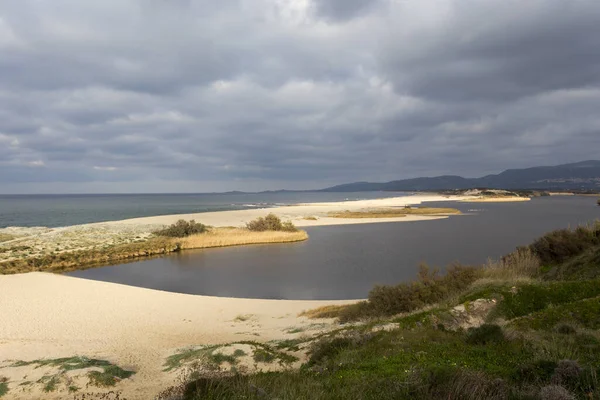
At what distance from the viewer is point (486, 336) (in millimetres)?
8289

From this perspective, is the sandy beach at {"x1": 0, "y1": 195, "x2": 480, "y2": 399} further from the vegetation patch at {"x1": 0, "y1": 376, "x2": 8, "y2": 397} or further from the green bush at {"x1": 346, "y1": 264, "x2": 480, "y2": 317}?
the green bush at {"x1": 346, "y1": 264, "x2": 480, "y2": 317}

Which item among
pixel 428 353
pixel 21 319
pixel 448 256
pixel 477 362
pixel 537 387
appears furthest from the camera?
pixel 448 256

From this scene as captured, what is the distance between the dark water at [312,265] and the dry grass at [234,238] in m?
2.30

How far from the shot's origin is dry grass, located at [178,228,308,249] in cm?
4241

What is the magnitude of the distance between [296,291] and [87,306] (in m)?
11.3

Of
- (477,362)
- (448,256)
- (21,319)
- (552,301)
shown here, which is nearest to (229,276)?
(21,319)

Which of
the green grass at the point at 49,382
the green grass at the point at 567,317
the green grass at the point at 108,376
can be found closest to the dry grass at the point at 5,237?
the green grass at the point at 49,382

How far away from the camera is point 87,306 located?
19188 millimetres

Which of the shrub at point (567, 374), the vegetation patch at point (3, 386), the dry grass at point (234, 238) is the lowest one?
the dry grass at point (234, 238)

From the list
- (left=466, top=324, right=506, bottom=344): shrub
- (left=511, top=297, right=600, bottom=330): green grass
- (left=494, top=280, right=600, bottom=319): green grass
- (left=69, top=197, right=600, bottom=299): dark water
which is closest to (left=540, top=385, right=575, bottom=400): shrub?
(left=466, top=324, right=506, bottom=344): shrub

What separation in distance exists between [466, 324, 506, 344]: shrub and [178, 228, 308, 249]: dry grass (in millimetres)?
36527

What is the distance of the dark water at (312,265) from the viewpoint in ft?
79.2

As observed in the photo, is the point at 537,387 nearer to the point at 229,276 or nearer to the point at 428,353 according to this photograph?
the point at 428,353

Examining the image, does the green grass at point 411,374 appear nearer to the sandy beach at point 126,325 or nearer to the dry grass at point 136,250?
the sandy beach at point 126,325
